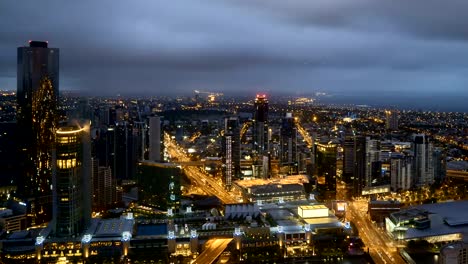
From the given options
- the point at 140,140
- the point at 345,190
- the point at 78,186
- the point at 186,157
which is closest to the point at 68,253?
the point at 78,186

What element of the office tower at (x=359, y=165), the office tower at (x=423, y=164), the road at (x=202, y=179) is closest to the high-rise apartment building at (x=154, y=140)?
the road at (x=202, y=179)

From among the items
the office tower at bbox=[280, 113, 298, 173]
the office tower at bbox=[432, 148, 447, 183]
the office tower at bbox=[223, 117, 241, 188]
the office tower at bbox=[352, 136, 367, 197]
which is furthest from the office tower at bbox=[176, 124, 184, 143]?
the office tower at bbox=[432, 148, 447, 183]

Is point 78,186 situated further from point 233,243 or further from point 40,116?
point 40,116

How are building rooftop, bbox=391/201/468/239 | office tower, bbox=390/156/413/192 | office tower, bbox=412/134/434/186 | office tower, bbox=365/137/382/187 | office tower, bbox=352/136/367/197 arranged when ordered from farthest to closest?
office tower, bbox=412/134/434/186 → office tower, bbox=390/156/413/192 → office tower, bbox=365/137/382/187 → office tower, bbox=352/136/367/197 → building rooftop, bbox=391/201/468/239

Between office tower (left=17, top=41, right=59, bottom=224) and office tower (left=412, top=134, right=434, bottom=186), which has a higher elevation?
office tower (left=17, top=41, right=59, bottom=224)

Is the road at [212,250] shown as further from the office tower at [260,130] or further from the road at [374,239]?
the office tower at [260,130]

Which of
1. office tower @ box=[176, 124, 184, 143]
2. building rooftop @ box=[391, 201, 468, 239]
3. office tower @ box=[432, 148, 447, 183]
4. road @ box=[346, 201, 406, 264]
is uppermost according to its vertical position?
office tower @ box=[176, 124, 184, 143]

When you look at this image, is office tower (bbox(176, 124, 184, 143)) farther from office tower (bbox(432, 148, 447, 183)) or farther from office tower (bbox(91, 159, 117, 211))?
office tower (bbox(432, 148, 447, 183))

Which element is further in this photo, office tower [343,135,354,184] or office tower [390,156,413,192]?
office tower [343,135,354,184]
